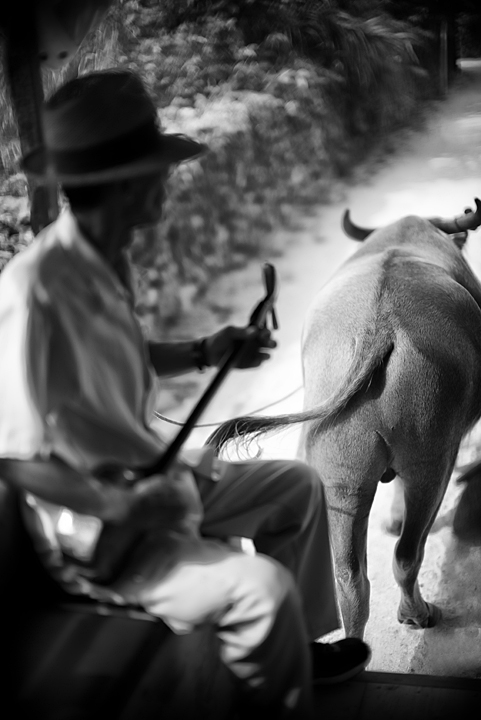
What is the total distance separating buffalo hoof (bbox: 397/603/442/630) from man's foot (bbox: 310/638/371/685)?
1.56 feet

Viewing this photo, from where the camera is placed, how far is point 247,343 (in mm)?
995

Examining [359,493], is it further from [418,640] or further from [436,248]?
[436,248]

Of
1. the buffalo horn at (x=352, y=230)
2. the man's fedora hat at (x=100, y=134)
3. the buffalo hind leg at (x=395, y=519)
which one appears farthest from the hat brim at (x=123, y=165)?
the buffalo horn at (x=352, y=230)

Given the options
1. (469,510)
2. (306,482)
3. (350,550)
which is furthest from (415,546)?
(306,482)

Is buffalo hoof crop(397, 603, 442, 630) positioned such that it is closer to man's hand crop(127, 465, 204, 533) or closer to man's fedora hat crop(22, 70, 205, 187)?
man's hand crop(127, 465, 204, 533)

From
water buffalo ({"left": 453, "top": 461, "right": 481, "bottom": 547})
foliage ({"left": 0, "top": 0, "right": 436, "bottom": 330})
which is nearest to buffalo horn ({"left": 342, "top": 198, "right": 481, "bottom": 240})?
foliage ({"left": 0, "top": 0, "right": 436, "bottom": 330})

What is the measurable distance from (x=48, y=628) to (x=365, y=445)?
2.31 feet

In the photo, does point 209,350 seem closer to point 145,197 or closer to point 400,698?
point 145,197

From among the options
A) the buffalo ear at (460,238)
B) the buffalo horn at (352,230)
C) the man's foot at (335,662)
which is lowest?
the man's foot at (335,662)

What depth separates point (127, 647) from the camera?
1079 mm

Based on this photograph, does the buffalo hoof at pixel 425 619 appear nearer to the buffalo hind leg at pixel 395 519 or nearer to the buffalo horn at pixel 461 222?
the buffalo hind leg at pixel 395 519

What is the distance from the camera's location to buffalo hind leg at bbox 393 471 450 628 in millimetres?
1584

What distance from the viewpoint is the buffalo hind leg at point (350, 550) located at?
1562 mm

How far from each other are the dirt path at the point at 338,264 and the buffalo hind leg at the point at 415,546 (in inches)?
1.2
